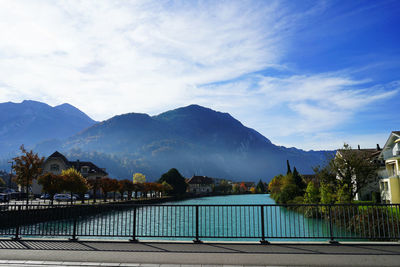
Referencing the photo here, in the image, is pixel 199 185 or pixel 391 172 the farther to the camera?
pixel 199 185

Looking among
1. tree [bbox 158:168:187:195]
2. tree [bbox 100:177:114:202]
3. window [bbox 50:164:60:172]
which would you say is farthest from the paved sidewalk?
tree [bbox 158:168:187:195]

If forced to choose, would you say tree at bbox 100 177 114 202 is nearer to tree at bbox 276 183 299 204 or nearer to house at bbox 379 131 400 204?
tree at bbox 276 183 299 204

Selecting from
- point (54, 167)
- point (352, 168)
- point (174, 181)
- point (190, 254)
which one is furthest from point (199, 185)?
point (190, 254)

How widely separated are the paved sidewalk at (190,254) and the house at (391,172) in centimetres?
3327

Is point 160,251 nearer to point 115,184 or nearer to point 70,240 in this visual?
point 70,240

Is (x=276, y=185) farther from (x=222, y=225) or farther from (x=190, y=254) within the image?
(x=190, y=254)

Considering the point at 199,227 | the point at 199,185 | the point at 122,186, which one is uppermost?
the point at 122,186

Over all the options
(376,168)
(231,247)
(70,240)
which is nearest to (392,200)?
(376,168)

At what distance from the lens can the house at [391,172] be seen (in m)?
37.9

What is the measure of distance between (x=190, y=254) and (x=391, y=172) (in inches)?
1721

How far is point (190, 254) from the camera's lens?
9.11m

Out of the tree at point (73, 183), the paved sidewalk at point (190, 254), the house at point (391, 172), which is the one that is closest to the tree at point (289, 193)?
the house at point (391, 172)

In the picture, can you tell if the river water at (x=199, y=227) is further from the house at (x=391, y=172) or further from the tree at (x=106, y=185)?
the tree at (x=106, y=185)

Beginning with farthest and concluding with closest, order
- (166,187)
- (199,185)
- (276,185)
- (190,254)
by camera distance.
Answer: (199,185) < (166,187) < (276,185) < (190,254)
